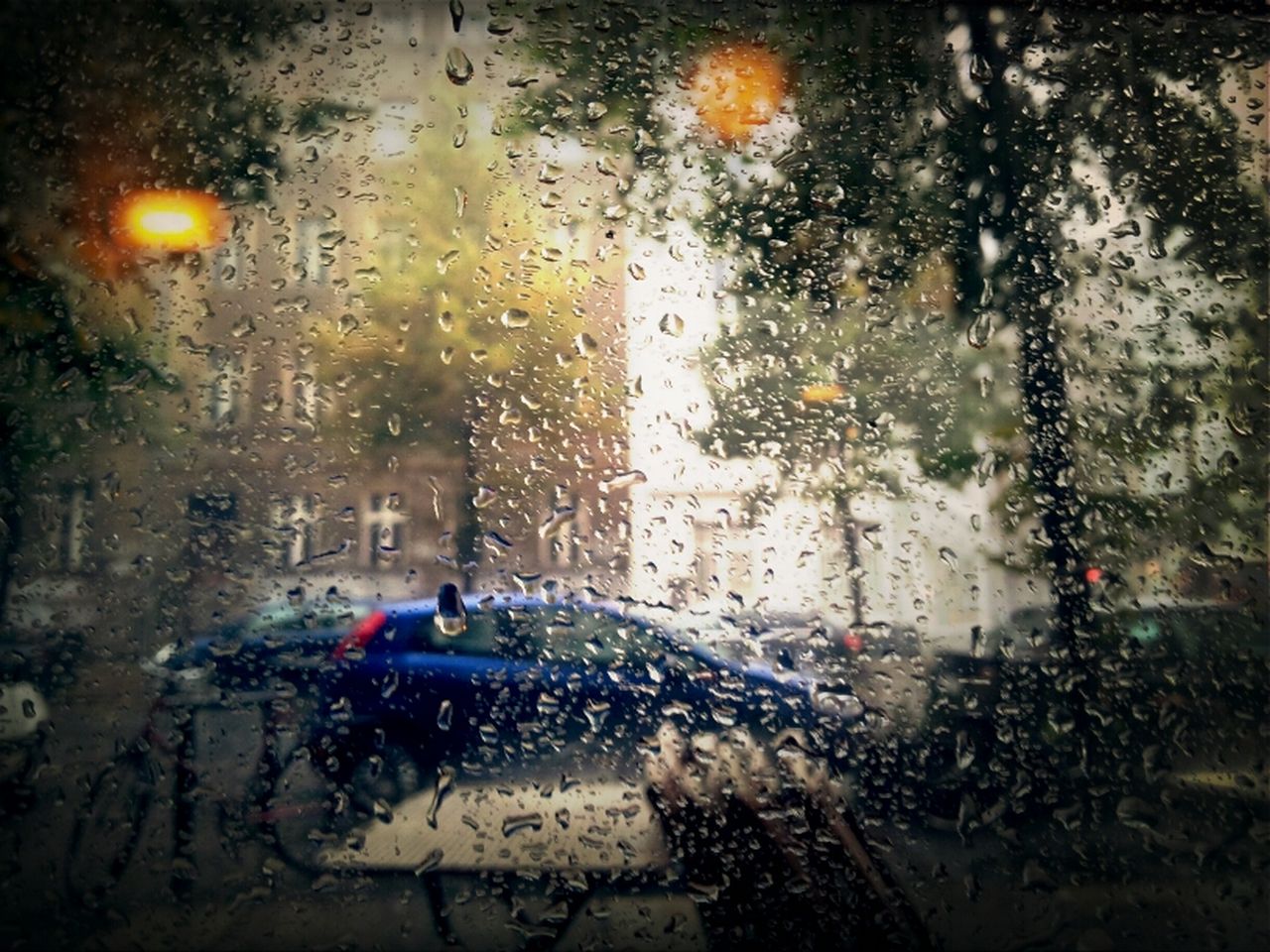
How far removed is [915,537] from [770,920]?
0.68m

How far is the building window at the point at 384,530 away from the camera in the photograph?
1323 millimetres

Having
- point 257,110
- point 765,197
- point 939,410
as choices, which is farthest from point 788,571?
point 257,110

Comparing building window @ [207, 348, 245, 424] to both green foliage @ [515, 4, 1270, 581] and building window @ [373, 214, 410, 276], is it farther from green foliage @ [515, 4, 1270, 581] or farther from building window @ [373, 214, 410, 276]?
green foliage @ [515, 4, 1270, 581]

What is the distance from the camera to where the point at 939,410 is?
1.42 m

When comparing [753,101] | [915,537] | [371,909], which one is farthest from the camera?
[753,101]

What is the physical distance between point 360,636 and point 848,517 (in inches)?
33.4

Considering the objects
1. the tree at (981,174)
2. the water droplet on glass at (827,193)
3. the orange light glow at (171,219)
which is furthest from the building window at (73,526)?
the water droplet on glass at (827,193)

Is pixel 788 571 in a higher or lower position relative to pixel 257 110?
lower

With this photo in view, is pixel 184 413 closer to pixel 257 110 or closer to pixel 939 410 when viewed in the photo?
pixel 257 110

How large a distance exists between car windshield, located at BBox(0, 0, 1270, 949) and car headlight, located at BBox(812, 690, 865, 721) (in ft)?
0.04

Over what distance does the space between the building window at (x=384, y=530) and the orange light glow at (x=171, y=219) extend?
1.81ft

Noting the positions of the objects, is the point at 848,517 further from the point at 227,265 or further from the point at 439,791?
the point at 227,265

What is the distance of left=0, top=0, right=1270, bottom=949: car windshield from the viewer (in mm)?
1279

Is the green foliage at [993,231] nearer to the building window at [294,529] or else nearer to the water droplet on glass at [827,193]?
the water droplet on glass at [827,193]
